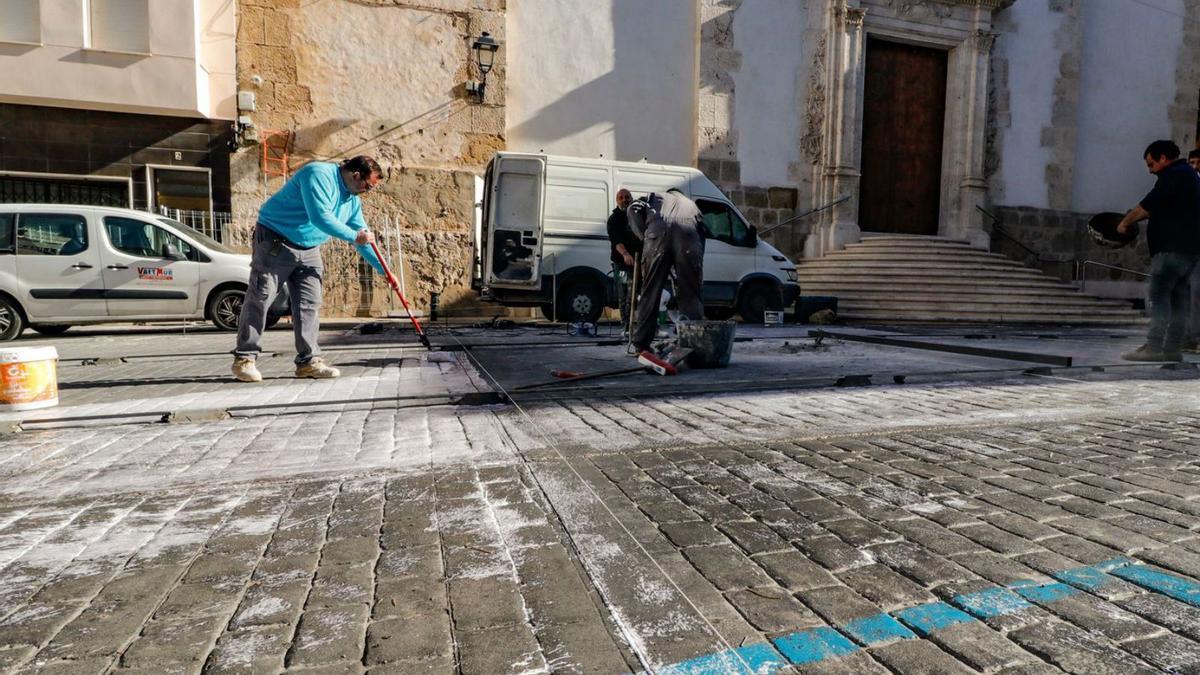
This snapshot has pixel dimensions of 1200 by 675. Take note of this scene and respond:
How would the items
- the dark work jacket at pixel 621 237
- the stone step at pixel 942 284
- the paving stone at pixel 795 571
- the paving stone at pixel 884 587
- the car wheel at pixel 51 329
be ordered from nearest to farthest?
the paving stone at pixel 884 587 < the paving stone at pixel 795 571 < the dark work jacket at pixel 621 237 < the car wheel at pixel 51 329 < the stone step at pixel 942 284

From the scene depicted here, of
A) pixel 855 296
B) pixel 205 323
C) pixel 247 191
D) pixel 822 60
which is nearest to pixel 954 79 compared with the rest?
pixel 822 60

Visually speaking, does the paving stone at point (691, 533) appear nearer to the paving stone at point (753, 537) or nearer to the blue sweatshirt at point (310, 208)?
the paving stone at point (753, 537)

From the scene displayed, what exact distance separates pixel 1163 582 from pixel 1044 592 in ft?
1.10

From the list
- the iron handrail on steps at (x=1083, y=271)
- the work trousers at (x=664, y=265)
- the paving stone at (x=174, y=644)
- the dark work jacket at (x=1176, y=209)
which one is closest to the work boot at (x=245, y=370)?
the work trousers at (x=664, y=265)

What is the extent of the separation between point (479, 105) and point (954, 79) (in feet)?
37.6

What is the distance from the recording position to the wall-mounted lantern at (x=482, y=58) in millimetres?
13609

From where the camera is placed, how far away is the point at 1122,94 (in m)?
18.0

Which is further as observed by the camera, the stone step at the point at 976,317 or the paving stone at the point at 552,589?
the stone step at the point at 976,317

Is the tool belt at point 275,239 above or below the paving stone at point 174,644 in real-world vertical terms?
above

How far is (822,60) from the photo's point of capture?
15.6 m

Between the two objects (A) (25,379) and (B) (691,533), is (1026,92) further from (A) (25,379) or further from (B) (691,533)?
(A) (25,379)

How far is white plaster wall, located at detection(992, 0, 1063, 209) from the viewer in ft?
55.3

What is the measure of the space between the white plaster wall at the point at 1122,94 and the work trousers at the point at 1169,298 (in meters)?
13.5

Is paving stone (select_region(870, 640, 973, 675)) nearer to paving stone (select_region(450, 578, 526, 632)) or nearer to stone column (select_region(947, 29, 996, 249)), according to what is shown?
paving stone (select_region(450, 578, 526, 632))
